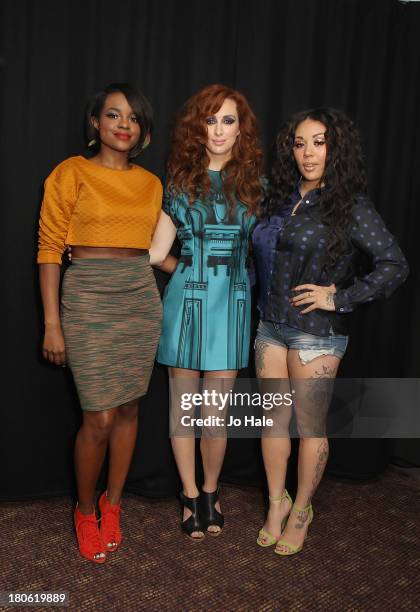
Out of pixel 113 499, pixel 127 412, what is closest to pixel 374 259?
pixel 127 412

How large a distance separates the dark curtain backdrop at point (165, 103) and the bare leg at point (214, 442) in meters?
0.36

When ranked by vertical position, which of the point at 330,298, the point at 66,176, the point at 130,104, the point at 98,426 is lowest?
the point at 98,426

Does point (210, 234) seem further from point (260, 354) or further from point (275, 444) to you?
point (275, 444)

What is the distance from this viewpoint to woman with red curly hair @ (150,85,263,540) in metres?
2.15

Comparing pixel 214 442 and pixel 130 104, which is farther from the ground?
pixel 130 104

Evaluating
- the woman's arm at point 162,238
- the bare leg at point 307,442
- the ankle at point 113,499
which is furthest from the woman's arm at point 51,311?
the bare leg at point 307,442

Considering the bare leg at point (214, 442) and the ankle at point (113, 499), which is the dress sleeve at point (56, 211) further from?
the ankle at point (113, 499)

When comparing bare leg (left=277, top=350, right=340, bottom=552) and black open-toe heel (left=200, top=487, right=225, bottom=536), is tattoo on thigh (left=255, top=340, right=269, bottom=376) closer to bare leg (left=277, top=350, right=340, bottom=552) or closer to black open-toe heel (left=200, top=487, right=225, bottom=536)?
bare leg (left=277, top=350, right=340, bottom=552)

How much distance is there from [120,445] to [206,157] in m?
1.14

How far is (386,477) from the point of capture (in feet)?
9.69

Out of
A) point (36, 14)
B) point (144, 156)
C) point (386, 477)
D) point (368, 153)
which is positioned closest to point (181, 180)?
point (144, 156)

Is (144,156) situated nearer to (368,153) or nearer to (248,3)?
(248,3)

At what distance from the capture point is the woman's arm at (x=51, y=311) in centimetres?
202

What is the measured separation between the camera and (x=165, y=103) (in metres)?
2.42
